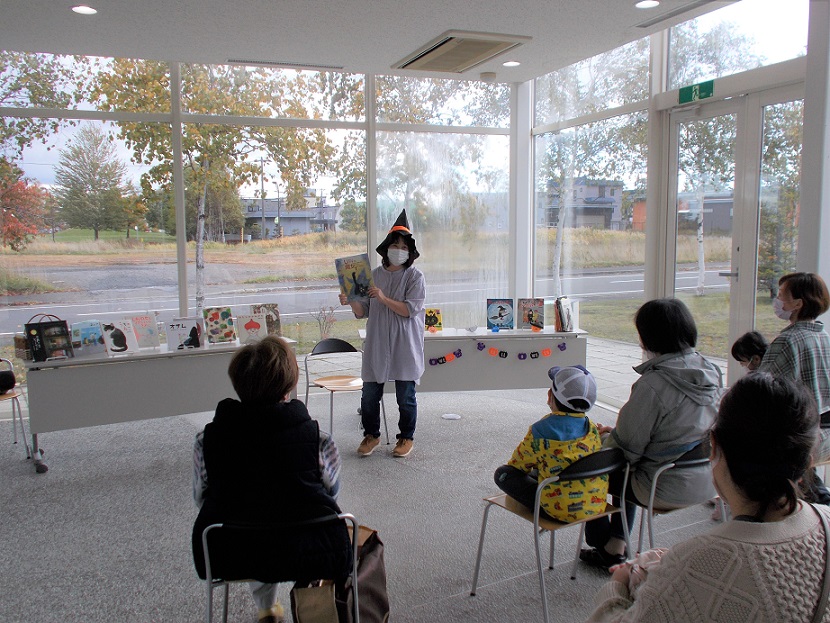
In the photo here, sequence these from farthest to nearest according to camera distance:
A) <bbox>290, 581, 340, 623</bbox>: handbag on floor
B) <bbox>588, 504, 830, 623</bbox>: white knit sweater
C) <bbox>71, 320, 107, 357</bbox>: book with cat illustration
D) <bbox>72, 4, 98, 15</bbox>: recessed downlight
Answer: <bbox>71, 320, 107, 357</bbox>: book with cat illustration
<bbox>72, 4, 98, 15</bbox>: recessed downlight
<bbox>290, 581, 340, 623</bbox>: handbag on floor
<bbox>588, 504, 830, 623</bbox>: white knit sweater

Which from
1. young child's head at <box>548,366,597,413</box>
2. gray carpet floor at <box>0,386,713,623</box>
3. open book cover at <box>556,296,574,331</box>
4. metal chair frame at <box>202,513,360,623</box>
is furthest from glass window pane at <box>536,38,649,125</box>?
metal chair frame at <box>202,513,360,623</box>

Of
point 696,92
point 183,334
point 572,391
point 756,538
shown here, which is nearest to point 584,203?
point 696,92

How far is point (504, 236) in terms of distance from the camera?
7297 mm

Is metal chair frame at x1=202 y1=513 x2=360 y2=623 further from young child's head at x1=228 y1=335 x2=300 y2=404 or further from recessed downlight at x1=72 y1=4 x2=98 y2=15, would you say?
recessed downlight at x1=72 y1=4 x2=98 y2=15

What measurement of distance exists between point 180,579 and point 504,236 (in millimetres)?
5134

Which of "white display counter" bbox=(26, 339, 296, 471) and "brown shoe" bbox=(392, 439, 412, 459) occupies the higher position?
"white display counter" bbox=(26, 339, 296, 471)

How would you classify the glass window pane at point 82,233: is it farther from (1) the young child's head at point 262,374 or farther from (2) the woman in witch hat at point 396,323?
(1) the young child's head at point 262,374

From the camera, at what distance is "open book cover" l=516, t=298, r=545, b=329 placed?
5520 millimetres


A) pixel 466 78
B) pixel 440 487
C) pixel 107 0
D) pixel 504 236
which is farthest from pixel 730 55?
pixel 107 0

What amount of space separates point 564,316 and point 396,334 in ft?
5.21

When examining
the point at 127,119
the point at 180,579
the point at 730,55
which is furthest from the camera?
the point at 127,119

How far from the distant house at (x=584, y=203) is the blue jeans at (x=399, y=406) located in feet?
8.58

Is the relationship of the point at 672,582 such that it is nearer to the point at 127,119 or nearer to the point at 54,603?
the point at 54,603

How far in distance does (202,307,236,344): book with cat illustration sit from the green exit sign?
12.7 ft
